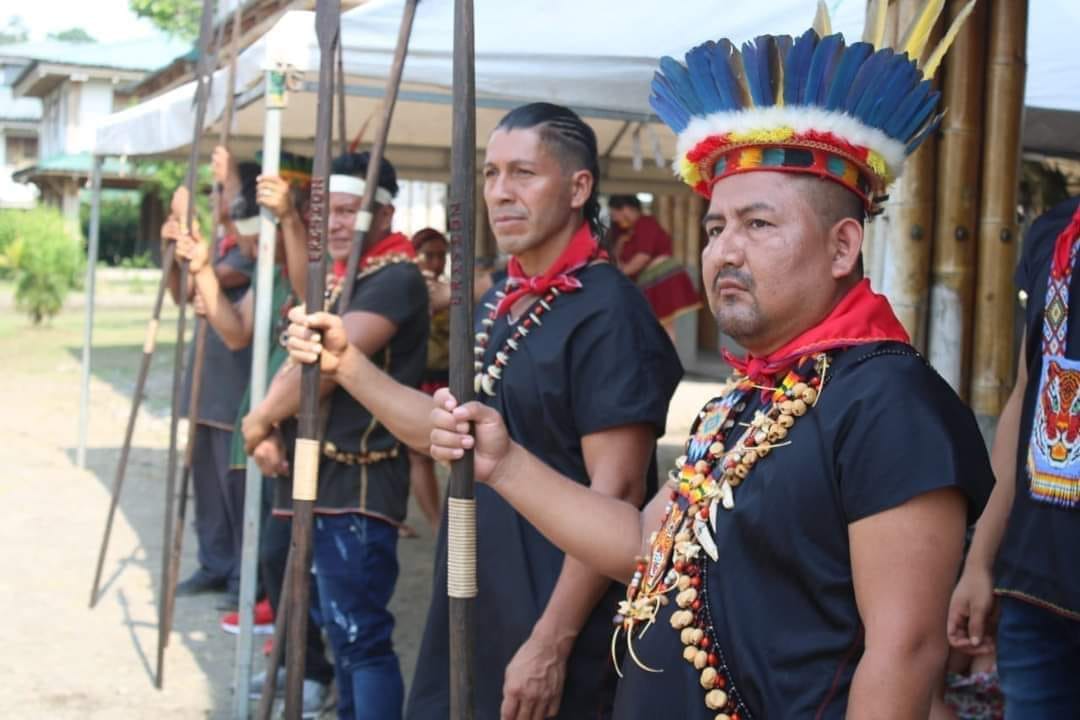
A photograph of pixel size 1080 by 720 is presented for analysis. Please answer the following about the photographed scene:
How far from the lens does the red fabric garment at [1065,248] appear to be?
2582 millimetres

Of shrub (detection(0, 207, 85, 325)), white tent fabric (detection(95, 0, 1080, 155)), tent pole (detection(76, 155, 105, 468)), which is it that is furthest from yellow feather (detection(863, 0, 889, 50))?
shrub (detection(0, 207, 85, 325))

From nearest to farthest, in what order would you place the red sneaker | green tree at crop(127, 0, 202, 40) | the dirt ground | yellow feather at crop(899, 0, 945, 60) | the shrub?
yellow feather at crop(899, 0, 945, 60)
the dirt ground
the red sneaker
the shrub
green tree at crop(127, 0, 202, 40)

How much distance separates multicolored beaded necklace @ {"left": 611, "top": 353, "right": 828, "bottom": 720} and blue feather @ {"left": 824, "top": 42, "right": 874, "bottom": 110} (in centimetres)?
39

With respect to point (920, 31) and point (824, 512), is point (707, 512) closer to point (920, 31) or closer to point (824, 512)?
point (824, 512)

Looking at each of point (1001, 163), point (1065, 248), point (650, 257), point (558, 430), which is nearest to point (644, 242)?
point (650, 257)

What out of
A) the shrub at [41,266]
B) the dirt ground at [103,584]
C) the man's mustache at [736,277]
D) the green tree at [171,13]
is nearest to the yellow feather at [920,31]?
the man's mustache at [736,277]

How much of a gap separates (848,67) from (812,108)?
0.08 meters

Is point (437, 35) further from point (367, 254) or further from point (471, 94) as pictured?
point (471, 94)

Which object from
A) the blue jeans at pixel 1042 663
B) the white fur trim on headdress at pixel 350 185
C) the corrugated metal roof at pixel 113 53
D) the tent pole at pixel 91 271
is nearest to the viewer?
the blue jeans at pixel 1042 663

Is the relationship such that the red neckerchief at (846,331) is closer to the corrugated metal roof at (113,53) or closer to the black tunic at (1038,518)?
the black tunic at (1038,518)

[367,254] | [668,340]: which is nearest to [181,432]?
[367,254]

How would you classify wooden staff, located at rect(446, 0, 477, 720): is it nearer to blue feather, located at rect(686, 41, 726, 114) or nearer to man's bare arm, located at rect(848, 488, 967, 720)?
blue feather, located at rect(686, 41, 726, 114)

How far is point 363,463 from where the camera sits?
4070 mm

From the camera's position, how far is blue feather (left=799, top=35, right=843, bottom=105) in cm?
188
